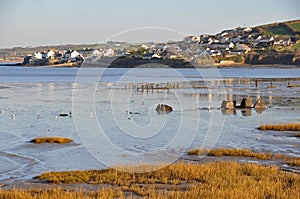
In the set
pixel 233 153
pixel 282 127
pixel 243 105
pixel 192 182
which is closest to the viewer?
pixel 192 182

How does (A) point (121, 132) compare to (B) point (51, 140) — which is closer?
(B) point (51, 140)

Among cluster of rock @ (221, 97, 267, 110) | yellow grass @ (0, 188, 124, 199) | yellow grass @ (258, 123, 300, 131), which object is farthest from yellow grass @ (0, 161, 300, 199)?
cluster of rock @ (221, 97, 267, 110)

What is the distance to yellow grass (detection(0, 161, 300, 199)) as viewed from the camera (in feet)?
50.8

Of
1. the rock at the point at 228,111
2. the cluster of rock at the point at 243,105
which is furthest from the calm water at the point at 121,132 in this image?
the cluster of rock at the point at 243,105

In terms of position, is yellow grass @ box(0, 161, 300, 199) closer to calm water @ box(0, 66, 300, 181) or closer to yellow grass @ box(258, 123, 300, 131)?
calm water @ box(0, 66, 300, 181)

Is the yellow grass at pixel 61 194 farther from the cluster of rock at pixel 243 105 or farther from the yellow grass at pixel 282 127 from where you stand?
the cluster of rock at pixel 243 105

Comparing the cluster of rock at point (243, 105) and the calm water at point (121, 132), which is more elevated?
the cluster of rock at point (243, 105)

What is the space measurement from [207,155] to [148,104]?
34.9 metres

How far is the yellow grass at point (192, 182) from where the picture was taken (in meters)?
15.5

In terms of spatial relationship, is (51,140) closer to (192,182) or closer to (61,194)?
(192,182)

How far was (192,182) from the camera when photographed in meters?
18.0

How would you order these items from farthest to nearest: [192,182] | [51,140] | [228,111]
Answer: [228,111]
[51,140]
[192,182]

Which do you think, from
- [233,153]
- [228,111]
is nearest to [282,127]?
[233,153]

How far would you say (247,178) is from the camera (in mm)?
18266
